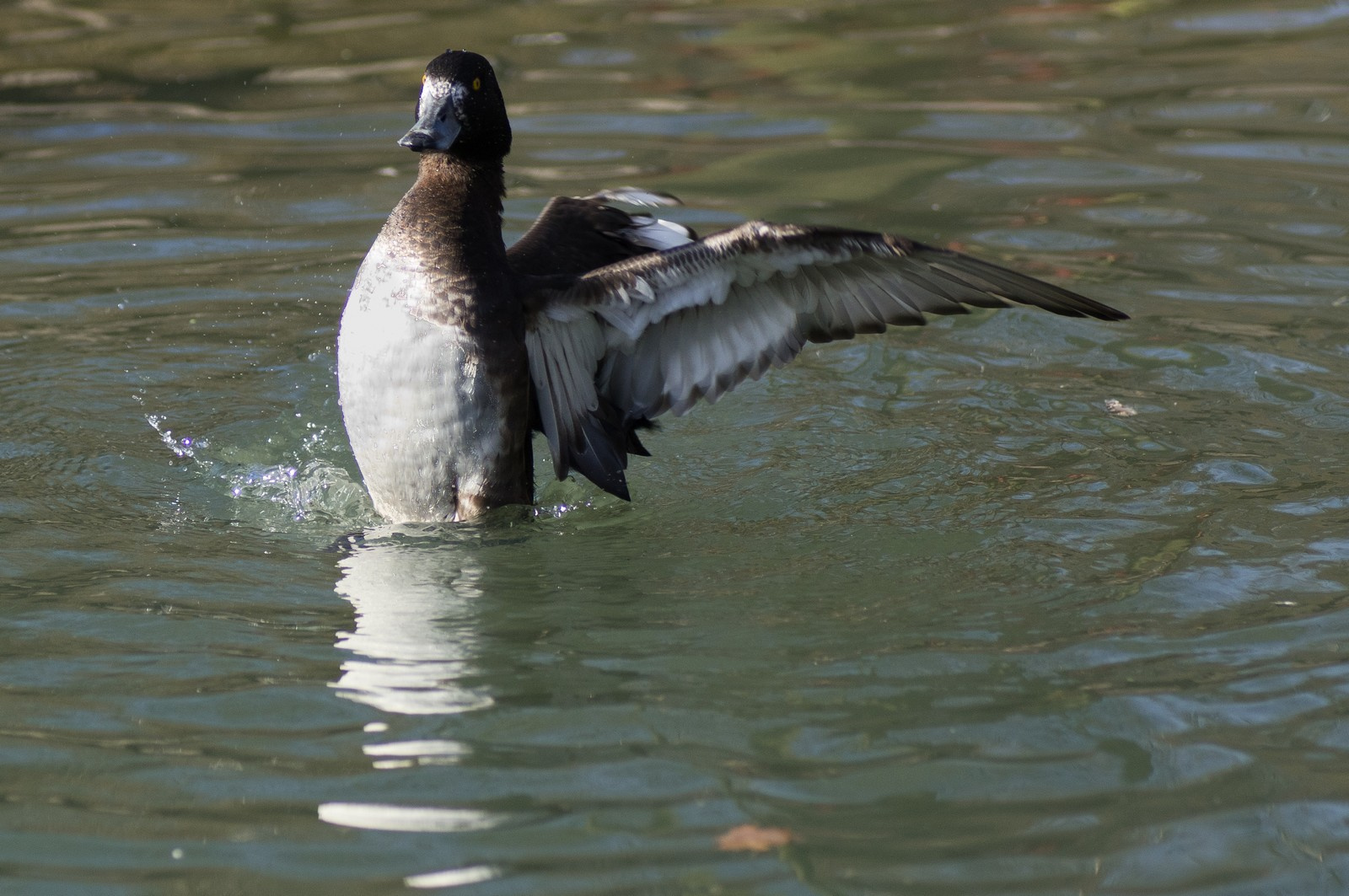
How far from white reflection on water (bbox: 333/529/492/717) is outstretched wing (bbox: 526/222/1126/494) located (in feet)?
2.13

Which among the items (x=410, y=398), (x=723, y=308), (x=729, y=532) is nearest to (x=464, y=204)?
(x=410, y=398)

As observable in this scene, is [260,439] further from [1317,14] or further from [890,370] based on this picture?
[1317,14]

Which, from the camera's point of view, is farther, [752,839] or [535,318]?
[535,318]

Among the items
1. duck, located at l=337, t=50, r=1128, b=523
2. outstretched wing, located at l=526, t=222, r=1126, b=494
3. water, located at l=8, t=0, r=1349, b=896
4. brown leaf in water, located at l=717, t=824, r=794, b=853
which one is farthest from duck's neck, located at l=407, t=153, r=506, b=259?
brown leaf in water, located at l=717, t=824, r=794, b=853

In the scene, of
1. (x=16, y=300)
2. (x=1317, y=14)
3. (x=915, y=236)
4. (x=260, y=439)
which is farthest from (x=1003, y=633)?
(x=1317, y=14)

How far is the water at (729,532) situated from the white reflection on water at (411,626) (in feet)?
0.07

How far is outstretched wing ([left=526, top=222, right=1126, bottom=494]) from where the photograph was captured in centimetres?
527

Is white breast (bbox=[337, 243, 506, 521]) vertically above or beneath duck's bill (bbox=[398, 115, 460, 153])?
beneath

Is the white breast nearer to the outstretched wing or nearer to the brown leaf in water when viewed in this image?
the outstretched wing

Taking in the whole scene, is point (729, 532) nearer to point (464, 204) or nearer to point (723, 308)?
point (723, 308)

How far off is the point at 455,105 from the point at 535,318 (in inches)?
31.6

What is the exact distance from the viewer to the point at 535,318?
5617 millimetres

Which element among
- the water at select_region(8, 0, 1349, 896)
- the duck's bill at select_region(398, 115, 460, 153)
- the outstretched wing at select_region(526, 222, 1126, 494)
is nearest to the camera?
the water at select_region(8, 0, 1349, 896)

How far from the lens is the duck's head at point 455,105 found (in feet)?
18.2
